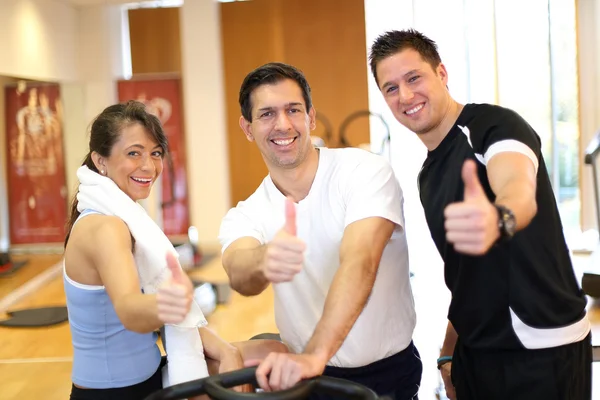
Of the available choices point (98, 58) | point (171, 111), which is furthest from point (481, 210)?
point (98, 58)

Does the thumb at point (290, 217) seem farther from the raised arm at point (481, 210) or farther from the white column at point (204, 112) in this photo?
the white column at point (204, 112)

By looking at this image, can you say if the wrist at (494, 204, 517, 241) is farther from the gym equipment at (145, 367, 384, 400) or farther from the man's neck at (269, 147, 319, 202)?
the man's neck at (269, 147, 319, 202)

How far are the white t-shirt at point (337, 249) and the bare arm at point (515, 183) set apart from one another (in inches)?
10.9

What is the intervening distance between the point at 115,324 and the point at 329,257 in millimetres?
551

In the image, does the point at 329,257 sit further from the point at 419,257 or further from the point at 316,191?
the point at 419,257

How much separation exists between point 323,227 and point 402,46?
0.51 m

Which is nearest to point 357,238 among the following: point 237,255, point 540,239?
point 237,255

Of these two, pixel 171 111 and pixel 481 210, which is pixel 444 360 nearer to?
pixel 481 210

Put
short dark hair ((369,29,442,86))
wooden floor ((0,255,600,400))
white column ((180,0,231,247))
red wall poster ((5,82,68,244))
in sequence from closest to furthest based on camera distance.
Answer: short dark hair ((369,29,442,86)), wooden floor ((0,255,600,400)), red wall poster ((5,82,68,244)), white column ((180,0,231,247))

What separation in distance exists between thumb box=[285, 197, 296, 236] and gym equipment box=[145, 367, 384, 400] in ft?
0.91

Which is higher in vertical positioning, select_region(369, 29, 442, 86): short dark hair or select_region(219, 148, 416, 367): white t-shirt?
select_region(369, 29, 442, 86): short dark hair

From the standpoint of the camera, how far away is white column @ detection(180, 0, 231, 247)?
7.22m

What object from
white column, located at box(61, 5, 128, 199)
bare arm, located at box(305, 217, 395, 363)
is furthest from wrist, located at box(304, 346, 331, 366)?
white column, located at box(61, 5, 128, 199)

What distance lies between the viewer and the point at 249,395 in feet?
3.68
